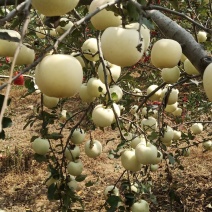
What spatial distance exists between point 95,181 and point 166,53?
7.90ft

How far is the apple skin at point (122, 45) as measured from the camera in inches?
29.3

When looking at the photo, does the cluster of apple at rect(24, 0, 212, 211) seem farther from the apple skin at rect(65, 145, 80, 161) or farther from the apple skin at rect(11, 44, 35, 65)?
the apple skin at rect(65, 145, 80, 161)

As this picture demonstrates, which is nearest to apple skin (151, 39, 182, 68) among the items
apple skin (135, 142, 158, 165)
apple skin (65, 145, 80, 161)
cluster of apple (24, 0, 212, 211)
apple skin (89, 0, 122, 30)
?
cluster of apple (24, 0, 212, 211)

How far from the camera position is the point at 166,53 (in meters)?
0.95

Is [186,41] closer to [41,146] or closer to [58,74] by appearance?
[58,74]

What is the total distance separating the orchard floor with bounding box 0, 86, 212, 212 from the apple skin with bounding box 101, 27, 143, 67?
6.59ft

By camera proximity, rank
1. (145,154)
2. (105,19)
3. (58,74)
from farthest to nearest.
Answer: (145,154) → (105,19) → (58,74)

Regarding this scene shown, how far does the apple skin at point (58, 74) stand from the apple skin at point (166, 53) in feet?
1.13

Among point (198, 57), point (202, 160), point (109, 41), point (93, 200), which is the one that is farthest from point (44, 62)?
point (202, 160)

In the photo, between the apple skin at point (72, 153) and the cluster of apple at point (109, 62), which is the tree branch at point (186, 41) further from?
the apple skin at point (72, 153)

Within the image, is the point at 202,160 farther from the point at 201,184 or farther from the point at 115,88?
the point at 115,88

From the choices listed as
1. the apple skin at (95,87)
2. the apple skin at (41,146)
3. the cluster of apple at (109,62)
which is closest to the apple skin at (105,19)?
the cluster of apple at (109,62)

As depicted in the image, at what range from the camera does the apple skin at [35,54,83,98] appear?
66 cm

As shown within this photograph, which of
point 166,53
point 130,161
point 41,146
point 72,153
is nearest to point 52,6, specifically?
point 166,53
